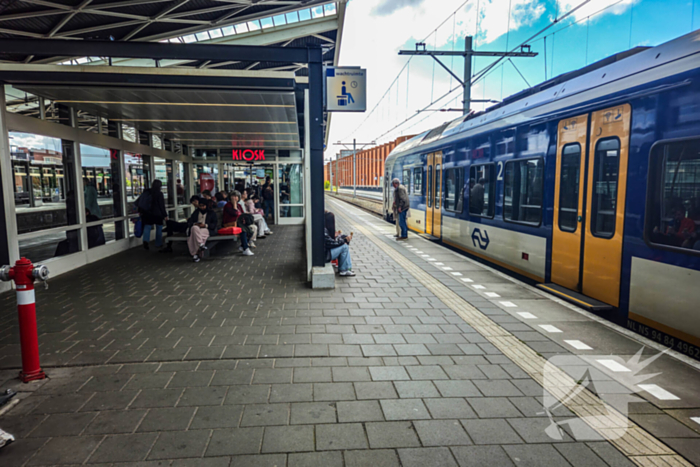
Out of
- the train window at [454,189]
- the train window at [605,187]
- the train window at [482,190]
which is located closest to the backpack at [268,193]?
the train window at [454,189]

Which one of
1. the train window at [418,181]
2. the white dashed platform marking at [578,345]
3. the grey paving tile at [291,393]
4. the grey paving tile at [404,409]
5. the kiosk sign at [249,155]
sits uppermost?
the kiosk sign at [249,155]

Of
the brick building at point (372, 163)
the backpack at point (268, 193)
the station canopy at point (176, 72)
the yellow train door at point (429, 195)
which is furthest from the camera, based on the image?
the brick building at point (372, 163)

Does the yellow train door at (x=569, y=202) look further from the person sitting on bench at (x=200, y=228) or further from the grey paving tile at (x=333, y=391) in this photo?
the person sitting on bench at (x=200, y=228)

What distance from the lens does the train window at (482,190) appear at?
26.7ft

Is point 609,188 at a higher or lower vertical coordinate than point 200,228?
higher

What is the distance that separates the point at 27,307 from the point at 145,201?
681 centimetres

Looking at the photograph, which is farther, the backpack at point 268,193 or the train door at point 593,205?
the backpack at point 268,193

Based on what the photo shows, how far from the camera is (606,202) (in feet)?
16.7

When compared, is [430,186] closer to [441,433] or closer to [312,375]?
[312,375]

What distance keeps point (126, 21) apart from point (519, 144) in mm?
13801

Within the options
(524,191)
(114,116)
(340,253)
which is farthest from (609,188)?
(114,116)

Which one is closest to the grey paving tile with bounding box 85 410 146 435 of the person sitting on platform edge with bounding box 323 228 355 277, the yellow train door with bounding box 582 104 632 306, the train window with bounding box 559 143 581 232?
the person sitting on platform edge with bounding box 323 228 355 277

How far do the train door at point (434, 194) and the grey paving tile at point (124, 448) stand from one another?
9481 millimetres

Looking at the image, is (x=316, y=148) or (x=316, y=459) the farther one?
(x=316, y=148)
